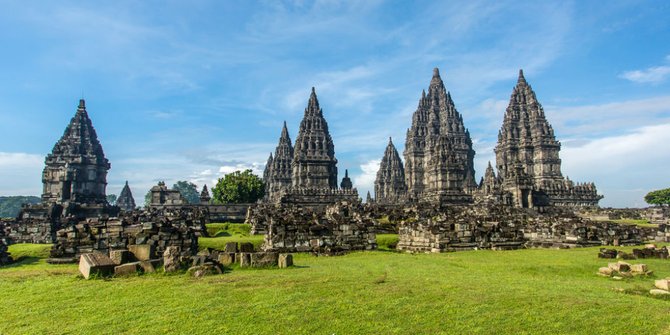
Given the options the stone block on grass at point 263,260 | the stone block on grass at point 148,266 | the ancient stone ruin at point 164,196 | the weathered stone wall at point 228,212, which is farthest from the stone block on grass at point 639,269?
the ancient stone ruin at point 164,196

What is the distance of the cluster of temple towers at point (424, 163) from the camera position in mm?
52094

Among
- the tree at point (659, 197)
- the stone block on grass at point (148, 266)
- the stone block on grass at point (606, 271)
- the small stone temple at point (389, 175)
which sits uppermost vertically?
the small stone temple at point (389, 175)

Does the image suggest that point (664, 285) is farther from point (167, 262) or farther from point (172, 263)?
point (167, 262)

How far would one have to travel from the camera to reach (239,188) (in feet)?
195

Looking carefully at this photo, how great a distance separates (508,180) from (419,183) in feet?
99.7

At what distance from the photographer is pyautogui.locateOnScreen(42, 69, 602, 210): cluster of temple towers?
171 feet

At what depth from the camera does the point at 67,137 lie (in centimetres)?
6750

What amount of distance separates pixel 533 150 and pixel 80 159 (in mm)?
71549

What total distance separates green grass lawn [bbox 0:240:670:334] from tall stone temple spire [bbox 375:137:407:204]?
239 ft

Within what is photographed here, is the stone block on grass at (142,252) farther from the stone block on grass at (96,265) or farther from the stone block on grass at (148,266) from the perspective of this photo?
the stone block on grass at (148,266)

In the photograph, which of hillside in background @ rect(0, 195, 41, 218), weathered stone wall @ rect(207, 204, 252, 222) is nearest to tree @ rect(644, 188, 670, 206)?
weathered stone wall @ rect(207, 204, 252, 222)

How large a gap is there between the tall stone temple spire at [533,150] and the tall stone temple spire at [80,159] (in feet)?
206

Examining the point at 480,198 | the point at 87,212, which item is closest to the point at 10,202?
the point at 87,212

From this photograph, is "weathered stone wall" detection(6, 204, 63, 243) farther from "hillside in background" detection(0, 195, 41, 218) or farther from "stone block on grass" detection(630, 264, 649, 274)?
"hillside in background" detection(0, 195, 41, 218)
